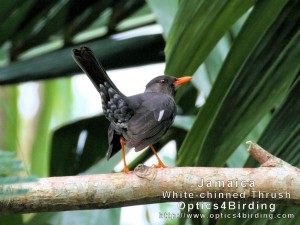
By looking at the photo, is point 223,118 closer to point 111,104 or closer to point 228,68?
point 228,68

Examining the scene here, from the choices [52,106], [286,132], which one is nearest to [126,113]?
[286,132]

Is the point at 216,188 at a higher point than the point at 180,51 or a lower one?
lower

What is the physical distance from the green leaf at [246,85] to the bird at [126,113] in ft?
1.33

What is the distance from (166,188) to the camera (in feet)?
7.98

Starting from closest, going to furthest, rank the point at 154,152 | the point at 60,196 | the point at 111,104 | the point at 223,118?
the point at 60,196 → the point at 223,118 → the point at 111,104 → the point at 154,152

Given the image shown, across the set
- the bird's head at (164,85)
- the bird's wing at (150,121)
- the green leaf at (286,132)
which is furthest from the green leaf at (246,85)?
the bird's head at (164,85)

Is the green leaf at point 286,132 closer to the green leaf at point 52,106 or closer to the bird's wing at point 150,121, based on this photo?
the bird's wing at point 150,121

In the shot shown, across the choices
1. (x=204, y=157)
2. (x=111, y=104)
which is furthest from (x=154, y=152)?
(x=204, y=157)

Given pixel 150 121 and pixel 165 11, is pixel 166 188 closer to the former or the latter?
pixel 150 121

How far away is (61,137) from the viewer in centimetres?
342

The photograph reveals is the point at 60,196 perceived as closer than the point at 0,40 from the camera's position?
Yes

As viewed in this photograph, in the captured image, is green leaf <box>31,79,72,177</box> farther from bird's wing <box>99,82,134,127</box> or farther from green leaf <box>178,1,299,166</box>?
green leaf <box>178,1,299,166</box>

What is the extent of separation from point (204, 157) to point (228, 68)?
0.35 meters

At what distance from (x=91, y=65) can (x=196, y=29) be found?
64 centimetres
